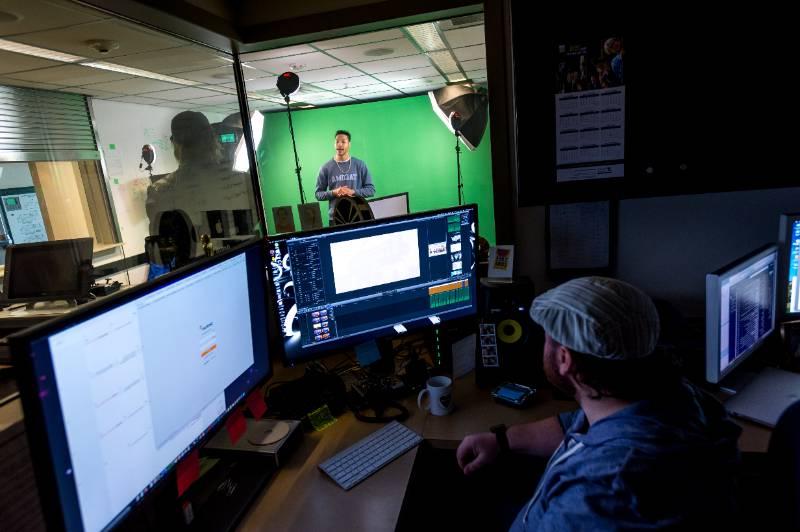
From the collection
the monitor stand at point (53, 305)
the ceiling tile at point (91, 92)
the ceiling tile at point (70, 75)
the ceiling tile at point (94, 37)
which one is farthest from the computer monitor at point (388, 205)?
the ceiling tile at point (91, 92)

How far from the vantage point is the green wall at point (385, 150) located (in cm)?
748

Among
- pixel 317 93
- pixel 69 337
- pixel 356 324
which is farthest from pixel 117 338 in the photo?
pixel 317 93

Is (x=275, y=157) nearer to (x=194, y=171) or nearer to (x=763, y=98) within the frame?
(x=194, y=171)

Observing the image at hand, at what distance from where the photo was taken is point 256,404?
121cm

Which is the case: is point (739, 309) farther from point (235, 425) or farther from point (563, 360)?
point (235, 425)

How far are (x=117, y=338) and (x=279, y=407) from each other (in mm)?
693

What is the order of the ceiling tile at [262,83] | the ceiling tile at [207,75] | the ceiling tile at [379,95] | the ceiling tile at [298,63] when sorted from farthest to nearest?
the ceiling tile at [379,95] < the ceiling tile at [262,83] < the ceiling tile at [207,75] < the ceiling tile at [298,63]

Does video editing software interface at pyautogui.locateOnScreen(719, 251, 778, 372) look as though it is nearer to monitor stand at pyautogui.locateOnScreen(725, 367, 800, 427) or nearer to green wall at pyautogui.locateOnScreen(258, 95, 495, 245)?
monitor stand at pyautogui.locateOnScreen(725, 367, 800, 427)

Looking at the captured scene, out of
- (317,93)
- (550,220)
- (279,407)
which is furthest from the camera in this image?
(317,93)

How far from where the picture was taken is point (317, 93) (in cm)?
676

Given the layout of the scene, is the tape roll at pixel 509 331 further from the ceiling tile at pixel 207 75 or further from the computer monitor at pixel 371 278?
the ceiling tile at pixel 207 75

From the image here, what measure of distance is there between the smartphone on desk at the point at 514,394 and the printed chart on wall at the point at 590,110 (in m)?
→ 0.63

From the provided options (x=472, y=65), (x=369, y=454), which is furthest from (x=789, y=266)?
(x=472, y=65)

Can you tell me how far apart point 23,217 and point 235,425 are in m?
5.59
